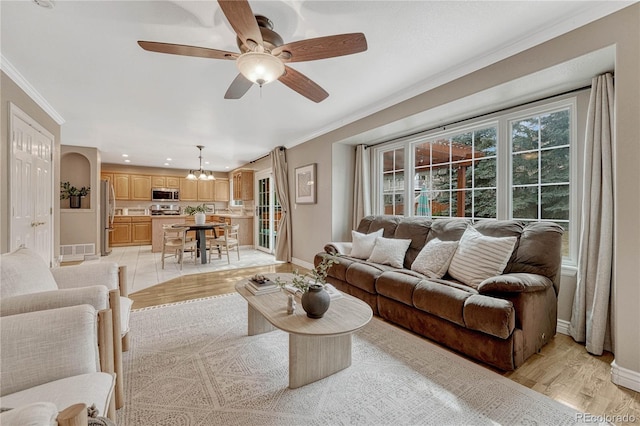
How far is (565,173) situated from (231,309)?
3598 mm

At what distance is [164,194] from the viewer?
858 centimetres

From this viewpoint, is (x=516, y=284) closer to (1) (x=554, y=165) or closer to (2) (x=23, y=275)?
(1) (x=554, y=165)

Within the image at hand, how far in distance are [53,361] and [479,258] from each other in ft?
9.20

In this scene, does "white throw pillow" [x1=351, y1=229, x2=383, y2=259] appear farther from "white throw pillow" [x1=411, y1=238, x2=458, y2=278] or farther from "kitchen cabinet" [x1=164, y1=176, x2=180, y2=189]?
"kitchen cabinet" [x1=164, y1=176, x2=180, y2=189]

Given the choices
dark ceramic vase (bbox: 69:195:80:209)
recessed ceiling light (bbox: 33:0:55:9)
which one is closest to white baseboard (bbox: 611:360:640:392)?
recessed ceiling light (bbox: 33:0:55:9)

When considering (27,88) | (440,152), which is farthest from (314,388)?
(27,88)

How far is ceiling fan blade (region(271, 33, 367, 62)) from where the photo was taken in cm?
167

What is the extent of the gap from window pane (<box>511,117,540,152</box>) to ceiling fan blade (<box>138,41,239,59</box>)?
2.81 metres

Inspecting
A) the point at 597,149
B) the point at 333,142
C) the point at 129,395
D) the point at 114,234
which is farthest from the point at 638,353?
the point at 114,234

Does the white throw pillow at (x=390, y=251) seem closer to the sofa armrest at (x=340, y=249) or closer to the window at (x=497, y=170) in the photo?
the sofa armrest at (x=340, y=249)

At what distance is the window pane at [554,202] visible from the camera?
2588 mm

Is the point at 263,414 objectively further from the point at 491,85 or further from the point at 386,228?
the point at 491,85

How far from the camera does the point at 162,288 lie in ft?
12.9

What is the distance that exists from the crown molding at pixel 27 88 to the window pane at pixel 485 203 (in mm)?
4857
